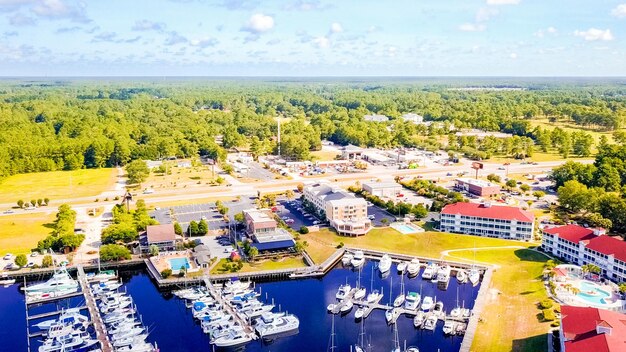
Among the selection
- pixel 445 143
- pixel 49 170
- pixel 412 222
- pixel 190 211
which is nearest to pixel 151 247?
pixel 190 211

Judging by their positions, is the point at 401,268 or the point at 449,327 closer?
the point at 449,327

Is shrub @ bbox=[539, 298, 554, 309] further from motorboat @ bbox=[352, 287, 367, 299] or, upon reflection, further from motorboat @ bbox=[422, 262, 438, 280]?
motorboat @ bbox=[352, 287, 367, 299]

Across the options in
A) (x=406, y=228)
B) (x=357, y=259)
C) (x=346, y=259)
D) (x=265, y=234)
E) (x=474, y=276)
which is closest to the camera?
(x=474, y=276)

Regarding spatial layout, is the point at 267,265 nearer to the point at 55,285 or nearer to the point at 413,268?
the point at 413,268

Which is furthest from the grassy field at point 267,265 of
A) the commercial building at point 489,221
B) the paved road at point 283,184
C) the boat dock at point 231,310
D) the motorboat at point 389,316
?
the paved road at point 283,184

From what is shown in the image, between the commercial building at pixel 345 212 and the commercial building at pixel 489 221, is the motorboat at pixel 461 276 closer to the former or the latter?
the commercial building at pixel 489 221

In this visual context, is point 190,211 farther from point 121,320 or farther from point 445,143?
point 445,143

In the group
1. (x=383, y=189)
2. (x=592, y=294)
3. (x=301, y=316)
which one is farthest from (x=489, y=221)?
(x=301, y=316)
